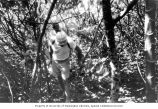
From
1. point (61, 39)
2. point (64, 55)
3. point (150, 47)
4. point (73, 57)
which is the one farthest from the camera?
point (73, 57)

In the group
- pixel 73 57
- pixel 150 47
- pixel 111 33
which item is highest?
pixel 111 33

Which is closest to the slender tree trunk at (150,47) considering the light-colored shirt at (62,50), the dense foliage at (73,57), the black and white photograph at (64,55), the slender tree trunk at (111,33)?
the black and white photograph at (64,55)

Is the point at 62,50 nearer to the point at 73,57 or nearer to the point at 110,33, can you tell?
the point at 110,33

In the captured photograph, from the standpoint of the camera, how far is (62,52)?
11.7 feet

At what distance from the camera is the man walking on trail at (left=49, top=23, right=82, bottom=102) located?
11.5 ft

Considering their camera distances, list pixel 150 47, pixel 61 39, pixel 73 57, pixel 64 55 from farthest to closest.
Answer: pixel 73 57 → pixel 64 55 → pixel 61 39 → pixel 150 47

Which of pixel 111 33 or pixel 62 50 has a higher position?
pixel 111 33

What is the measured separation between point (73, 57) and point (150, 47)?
214 cm

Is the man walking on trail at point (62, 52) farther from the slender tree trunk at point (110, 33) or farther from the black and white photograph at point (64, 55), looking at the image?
the slender tree trunk at point (110, 33)

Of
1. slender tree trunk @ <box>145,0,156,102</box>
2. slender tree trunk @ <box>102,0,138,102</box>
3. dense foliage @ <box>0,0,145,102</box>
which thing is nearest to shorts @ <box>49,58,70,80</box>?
dense foliage @ <box>0,0,145,102</box>

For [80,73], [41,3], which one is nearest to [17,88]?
[80,73]

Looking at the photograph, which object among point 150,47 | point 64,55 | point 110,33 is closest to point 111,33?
point 110,33

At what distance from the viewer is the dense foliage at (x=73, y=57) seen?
156 inches

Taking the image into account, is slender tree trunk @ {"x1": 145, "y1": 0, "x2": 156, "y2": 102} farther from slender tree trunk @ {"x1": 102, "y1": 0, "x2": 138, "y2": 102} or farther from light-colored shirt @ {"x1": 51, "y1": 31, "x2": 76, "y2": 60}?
light-colored shirt @ {"x1": 51, "y1": 31, "x2": 76, "y2": 60}
